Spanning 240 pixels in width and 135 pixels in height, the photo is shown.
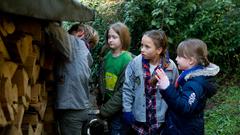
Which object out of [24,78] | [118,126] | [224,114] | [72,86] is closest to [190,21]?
[224,114]

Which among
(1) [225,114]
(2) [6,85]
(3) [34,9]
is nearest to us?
(3) [34,9]

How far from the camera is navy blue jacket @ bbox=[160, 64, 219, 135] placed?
3.34 m

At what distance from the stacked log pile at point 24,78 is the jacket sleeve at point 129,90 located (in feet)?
2.13

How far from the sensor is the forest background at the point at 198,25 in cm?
689

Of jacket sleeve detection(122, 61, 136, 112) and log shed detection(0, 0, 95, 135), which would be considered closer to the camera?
log shed detection(0, 0, 95, 135)

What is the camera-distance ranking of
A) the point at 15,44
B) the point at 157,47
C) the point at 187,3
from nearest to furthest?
the point at 15,44 < the point at 157,47 < the point at 187,3

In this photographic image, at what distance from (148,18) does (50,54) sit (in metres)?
3.43

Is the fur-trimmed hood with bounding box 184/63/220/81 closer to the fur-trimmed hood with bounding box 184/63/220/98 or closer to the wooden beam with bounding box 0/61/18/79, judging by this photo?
the fur-trimmed hood with bounding box 184/63/220/98

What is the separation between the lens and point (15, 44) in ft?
9.98

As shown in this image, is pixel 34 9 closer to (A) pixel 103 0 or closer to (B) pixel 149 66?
(B) pixel 149 66

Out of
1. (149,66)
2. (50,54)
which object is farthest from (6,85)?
(149,66)

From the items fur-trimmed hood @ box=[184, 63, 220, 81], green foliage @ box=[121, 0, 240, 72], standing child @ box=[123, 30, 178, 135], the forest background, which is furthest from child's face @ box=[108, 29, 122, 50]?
green foliage @ box=[121, 0, 240, 72]

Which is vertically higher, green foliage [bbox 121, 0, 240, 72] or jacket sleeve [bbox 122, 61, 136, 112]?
green foliage [bbox 121, 0, 240, 72]

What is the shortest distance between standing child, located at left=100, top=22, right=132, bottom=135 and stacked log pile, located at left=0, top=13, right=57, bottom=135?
1.71 feet
